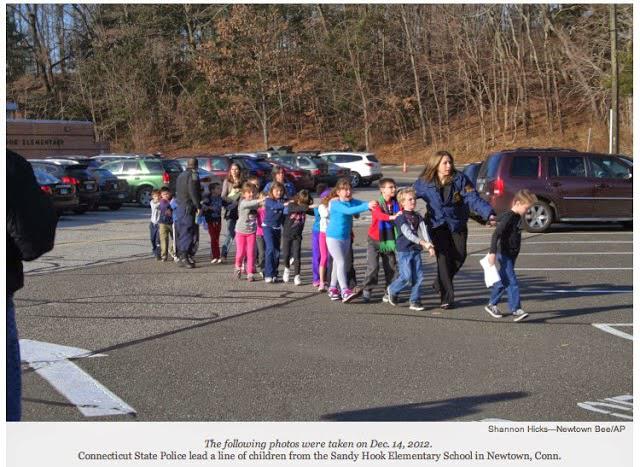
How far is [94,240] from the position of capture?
58.2ft

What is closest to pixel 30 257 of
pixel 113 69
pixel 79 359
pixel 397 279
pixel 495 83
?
pixel 79 359

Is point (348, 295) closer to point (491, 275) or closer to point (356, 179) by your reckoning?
point (491, 275)

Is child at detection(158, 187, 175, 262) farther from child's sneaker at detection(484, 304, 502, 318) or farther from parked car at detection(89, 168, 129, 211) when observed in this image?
parked car at detection(89, 168, 129, 211)

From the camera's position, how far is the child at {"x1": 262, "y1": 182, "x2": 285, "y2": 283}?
1182 cm

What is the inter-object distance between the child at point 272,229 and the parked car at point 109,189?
15.0 metres

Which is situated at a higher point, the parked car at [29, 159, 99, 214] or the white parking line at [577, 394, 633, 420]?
the parked car at [29, 159, 99, 214]

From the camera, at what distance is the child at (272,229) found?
1182cm

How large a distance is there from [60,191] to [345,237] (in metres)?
14.3

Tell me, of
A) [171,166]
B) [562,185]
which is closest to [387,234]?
[562,185]

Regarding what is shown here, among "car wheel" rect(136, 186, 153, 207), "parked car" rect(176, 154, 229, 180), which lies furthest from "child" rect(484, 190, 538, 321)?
"parked car" rect(176, 154, 229, 180)

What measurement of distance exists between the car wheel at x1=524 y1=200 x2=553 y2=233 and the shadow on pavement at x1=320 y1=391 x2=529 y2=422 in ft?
41.4

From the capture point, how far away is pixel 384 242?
10266mm

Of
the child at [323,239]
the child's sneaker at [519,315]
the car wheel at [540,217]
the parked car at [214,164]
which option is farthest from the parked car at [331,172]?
the child's sneaker at [519,315]

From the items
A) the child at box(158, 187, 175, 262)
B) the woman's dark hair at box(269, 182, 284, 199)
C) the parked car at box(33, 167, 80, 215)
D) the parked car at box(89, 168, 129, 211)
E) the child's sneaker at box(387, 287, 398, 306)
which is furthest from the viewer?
the parked car at box(89, 168, 129, 211)
